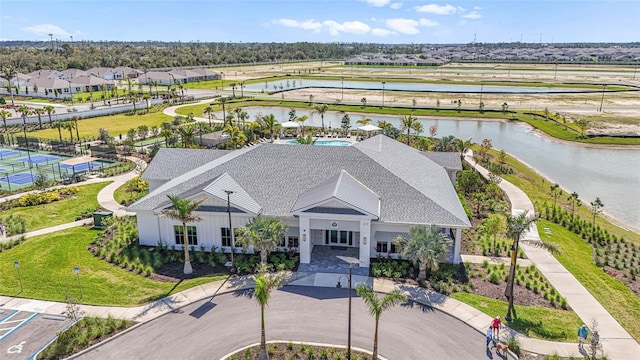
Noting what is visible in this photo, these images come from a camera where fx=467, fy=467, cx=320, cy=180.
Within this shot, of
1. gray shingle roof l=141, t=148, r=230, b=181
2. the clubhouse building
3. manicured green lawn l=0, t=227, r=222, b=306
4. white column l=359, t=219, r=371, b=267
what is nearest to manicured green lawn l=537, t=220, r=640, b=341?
the clubhouse building

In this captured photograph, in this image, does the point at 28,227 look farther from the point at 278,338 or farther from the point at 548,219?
the point at 548,219

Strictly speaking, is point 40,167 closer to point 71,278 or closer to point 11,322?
point 71,278

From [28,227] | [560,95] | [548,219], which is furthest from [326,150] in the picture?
[560,95]

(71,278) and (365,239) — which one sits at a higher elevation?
(365,239)

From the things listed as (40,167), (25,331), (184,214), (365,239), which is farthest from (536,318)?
(40,167)

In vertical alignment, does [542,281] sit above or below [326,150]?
below

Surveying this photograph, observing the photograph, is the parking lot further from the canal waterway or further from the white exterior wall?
the canal waterway

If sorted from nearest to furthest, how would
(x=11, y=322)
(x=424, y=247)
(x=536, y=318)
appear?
(x=11, y=322), (x=536, y=318), (x=424, y=247)

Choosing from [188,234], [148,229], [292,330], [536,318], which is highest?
[148,229]
